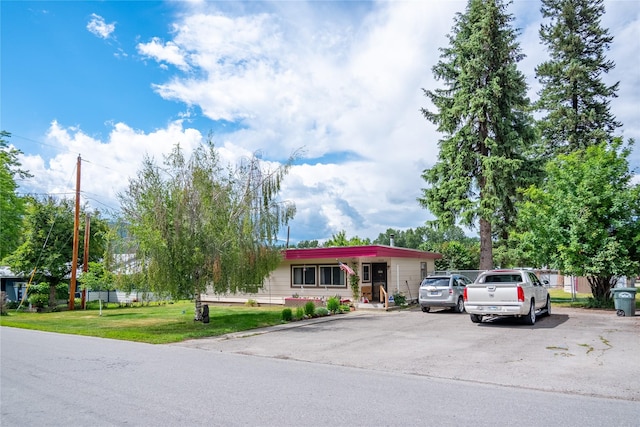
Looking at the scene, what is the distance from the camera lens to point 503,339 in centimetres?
1198

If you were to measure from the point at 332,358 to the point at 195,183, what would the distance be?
8.81m

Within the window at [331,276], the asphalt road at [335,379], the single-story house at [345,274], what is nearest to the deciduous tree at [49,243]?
the single-story house at [345,274]

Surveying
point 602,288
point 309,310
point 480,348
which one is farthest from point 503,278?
point 602,288

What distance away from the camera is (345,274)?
936 inches

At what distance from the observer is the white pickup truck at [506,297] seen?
46.1 ft

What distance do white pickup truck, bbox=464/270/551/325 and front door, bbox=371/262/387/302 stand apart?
846cm

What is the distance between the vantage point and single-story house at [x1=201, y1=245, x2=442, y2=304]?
74.8ft

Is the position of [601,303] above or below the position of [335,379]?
above

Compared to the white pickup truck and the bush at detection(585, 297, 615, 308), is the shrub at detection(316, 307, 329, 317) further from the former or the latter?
the bush at detection(585, 297, 615, 308)

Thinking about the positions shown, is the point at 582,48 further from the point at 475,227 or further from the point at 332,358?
the point at 332,358

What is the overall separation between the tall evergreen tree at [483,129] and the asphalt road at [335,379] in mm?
13733

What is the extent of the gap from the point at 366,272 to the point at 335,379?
16.4 metres

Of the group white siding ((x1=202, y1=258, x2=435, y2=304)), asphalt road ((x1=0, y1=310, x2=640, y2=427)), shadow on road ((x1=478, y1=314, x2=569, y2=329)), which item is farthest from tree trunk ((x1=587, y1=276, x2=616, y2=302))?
white siding ((x1=202, y1=258, x2=435, y2=304))

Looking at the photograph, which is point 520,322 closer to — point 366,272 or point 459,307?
point 459,307
